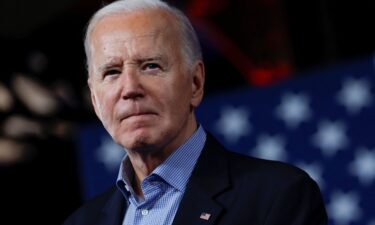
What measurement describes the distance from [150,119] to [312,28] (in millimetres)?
1912

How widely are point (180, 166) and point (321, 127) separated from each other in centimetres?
123

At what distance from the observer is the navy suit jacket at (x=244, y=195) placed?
5.02 feet

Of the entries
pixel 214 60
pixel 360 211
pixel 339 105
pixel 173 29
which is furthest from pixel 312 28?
pixel 173 29

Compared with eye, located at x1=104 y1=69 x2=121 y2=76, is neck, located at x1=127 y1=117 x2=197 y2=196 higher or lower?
lower

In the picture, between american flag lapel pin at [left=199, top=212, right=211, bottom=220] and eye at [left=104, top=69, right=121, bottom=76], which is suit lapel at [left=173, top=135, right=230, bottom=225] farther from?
eye at [left=104, top=69, right=121, bottom=76]

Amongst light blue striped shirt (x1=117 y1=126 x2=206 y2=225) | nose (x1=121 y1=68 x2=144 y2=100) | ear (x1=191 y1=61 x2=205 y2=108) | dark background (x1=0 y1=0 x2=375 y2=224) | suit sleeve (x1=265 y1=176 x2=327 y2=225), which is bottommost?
dark background (x1=0 y1=0 x2=375 y2=224)

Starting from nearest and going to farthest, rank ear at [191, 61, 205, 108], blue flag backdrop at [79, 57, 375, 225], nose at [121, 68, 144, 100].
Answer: nose at [121, 68, 144, 100] → ear at [191, 61, 205, 108] → blue flag backdrop at [79, 57, 375, 225]

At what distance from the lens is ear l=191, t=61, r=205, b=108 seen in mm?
1747

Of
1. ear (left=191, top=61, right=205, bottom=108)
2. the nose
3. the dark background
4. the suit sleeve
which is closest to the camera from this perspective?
the suit sleeve

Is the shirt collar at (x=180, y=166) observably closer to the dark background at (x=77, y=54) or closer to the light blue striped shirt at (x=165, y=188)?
the light blue striped shirt at (x=165, y=188)

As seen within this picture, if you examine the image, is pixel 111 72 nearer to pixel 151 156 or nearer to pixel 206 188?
pixel 151 156

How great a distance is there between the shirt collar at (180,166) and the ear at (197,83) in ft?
0.19

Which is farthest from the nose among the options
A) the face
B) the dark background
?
the dark background

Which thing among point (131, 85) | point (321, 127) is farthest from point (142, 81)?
point (321, 127)
